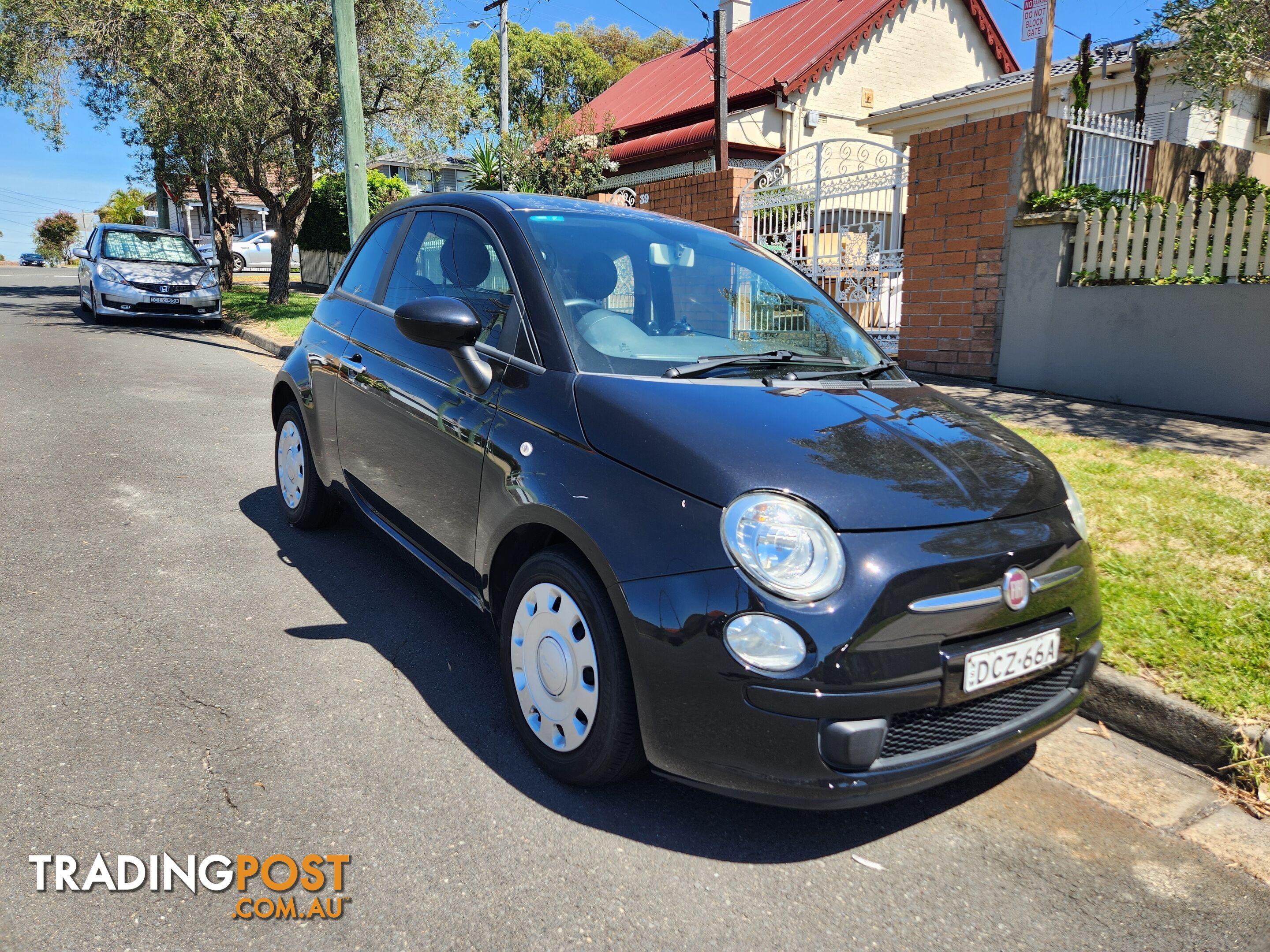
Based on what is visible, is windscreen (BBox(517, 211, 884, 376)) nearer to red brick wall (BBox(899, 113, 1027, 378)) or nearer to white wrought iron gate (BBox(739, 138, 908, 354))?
red brick wall (BBox(899, 113, 1027, 378))

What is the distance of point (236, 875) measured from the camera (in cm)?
222

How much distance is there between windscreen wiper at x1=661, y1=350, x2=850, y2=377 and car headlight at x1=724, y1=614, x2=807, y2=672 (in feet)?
3.17

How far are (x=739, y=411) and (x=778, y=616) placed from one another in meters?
0.71

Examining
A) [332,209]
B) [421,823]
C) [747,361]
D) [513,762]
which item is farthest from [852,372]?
[332,209]

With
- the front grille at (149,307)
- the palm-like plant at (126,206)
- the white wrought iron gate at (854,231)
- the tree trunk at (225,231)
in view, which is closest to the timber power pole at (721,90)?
the white wrought iron gate at (854,231)

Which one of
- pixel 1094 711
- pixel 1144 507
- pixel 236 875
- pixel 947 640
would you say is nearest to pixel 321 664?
pixel 236 875

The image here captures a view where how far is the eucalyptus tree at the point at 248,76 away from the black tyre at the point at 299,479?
11375 mm

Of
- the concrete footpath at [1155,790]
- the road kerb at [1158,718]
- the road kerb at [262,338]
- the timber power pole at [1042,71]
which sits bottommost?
the concrete footpath at [1155,790]

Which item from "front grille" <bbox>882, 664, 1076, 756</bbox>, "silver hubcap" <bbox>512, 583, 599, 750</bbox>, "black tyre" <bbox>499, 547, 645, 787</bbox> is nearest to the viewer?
"front grille" <bbox>882, 664, 1076, 756</bbox>

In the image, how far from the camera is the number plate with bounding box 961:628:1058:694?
2.24 m

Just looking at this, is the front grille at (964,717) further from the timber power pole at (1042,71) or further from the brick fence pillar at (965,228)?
the timber power pole at (1042,71)

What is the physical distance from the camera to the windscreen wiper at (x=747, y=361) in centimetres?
286

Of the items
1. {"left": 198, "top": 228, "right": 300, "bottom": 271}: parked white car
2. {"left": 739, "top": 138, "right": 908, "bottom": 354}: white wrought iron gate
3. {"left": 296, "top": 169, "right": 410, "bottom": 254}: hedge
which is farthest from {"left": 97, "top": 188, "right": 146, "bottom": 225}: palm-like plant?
{"left": 739, "top": 138, "right": 908, "bottom": 354}: white wrought iron gate

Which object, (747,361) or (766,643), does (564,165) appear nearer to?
(747,361)
